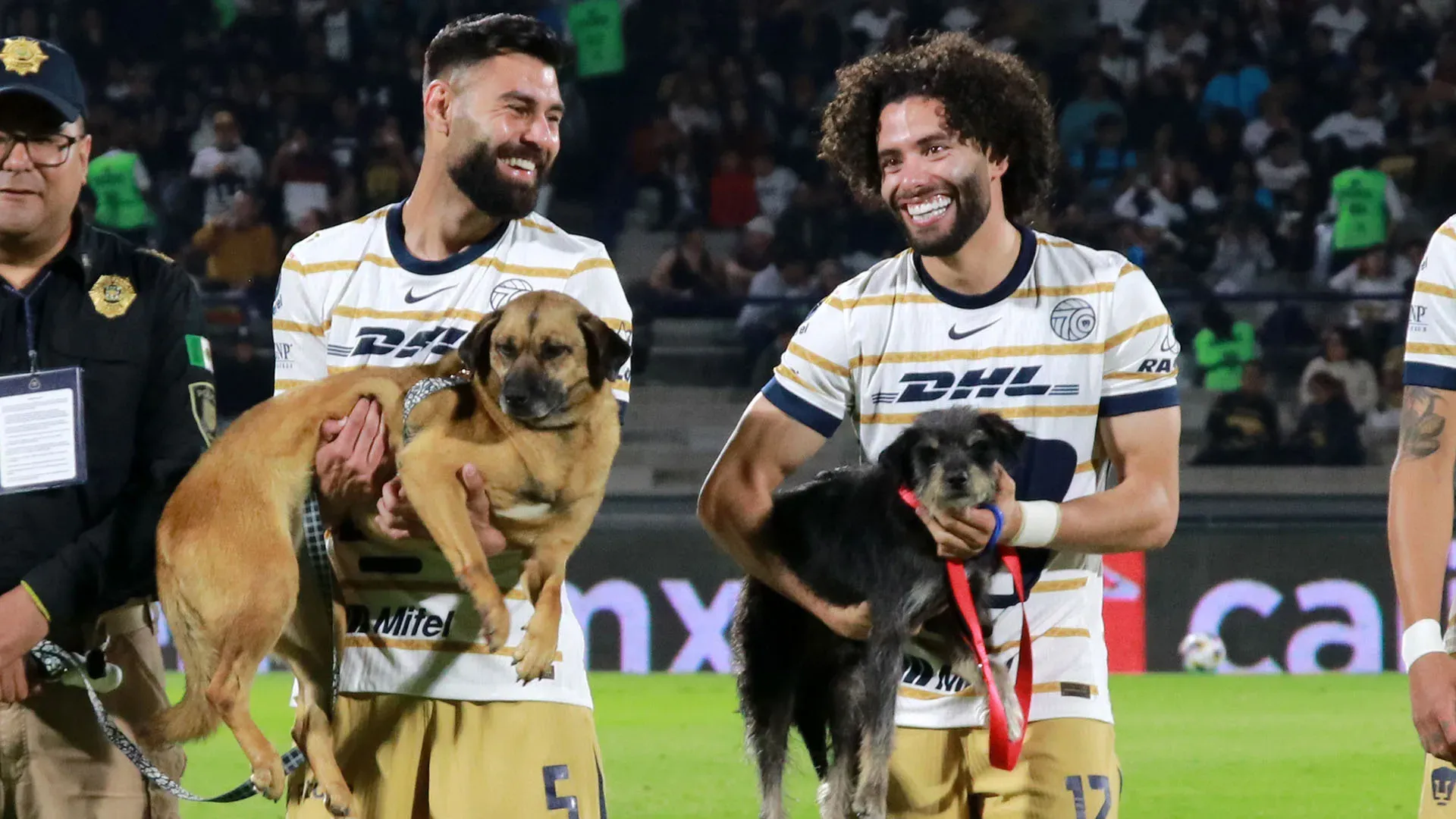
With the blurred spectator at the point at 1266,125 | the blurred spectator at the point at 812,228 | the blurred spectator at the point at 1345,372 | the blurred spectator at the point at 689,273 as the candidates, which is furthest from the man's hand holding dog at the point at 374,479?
the blurred spectator at the point at 1266,125

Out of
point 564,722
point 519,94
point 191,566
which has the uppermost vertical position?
point 519,94

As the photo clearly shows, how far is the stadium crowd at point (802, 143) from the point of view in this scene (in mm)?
13859

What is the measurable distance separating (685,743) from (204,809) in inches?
93.0

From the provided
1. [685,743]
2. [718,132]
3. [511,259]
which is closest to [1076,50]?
[718,132]

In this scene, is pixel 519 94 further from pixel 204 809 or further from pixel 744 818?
pixel 204 809

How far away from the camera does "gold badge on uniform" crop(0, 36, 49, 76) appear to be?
347 cm

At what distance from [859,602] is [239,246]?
1190cm

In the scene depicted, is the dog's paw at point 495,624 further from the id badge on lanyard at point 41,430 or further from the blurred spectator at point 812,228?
the blurred spectator at point 812,228

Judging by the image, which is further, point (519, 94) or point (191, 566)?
point (519, 94)

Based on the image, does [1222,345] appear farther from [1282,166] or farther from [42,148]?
[42,148]

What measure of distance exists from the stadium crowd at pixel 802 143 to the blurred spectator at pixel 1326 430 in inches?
2.6

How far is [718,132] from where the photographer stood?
16172 millimetres

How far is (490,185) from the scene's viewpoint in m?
3.55

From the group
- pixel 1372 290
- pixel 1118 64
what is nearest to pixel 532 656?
pixel 1372 290
